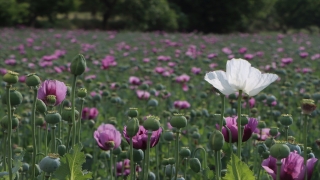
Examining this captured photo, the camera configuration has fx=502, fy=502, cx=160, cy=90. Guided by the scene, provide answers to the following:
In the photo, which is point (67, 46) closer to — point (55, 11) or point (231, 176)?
point (231, 176)

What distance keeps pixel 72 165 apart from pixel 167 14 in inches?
774

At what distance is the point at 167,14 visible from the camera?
66.9ft

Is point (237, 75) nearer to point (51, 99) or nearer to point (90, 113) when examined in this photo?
point (51, 99)

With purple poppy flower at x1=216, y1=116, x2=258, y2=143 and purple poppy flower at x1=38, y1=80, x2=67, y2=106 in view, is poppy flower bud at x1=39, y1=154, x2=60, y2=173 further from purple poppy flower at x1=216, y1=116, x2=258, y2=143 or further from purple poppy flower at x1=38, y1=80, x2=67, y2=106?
purple poppy flower at x1=216, y1=116, x2=258, y2=143

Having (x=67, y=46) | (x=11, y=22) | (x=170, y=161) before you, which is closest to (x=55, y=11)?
(x=11, y=22)

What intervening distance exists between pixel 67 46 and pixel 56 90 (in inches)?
283

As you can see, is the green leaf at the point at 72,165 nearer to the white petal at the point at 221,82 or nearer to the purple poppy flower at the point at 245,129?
the white petal at the point at 221,82

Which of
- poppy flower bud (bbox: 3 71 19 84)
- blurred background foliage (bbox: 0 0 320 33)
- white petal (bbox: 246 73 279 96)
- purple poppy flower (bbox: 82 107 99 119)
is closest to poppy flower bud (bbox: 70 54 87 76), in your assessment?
poppy flower bud (bbox: 3 71 19 84)

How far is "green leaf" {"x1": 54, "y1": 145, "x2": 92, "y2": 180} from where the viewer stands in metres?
1.02

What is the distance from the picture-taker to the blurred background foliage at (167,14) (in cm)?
1980

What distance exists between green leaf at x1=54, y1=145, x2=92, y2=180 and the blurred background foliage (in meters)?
18.2

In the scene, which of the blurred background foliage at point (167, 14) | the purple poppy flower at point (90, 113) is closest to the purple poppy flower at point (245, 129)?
the purple poppy flower at point (90, 113)

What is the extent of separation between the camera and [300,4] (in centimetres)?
2559

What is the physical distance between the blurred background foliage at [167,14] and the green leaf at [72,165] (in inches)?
718
